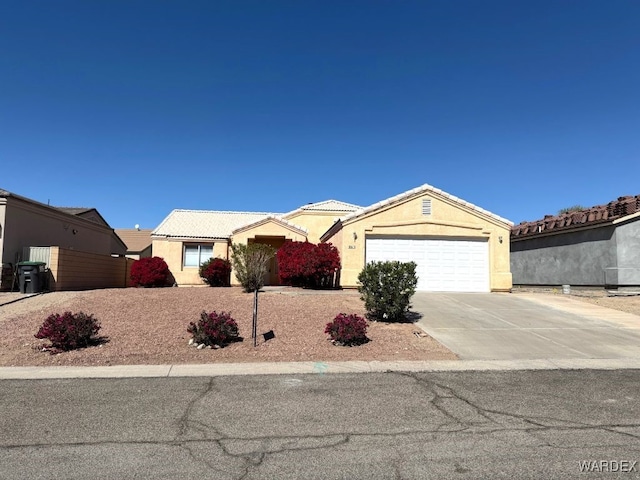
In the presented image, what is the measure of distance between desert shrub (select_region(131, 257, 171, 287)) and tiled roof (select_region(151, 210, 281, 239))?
94.5 inches

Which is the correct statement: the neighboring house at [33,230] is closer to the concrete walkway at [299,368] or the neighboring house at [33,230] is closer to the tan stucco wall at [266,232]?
the tan stucco wall at [266,232]

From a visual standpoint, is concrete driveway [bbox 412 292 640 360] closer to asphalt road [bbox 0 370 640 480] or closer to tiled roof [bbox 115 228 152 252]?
asphalt road [bbox 0 370 640 480]

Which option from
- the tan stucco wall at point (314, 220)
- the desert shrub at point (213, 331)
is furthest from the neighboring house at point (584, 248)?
the desert shrub at point (213, 331)

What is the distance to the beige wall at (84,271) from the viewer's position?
17.5 metres

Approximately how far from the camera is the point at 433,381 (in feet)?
24.7

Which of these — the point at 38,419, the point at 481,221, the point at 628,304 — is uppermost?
the point at 481,221

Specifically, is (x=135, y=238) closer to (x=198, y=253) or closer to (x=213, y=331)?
(x=198, y=253)

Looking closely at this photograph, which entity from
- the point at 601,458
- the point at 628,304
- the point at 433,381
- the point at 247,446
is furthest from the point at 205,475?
the point at 628,304

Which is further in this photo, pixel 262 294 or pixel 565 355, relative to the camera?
pixel 262 294

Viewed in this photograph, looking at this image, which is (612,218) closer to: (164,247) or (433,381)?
(433,381)

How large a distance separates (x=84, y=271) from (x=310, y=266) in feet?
31.1

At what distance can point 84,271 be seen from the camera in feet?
64.9

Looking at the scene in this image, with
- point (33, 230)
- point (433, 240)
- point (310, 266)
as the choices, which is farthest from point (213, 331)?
point (33, 230)

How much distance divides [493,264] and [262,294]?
991cm
